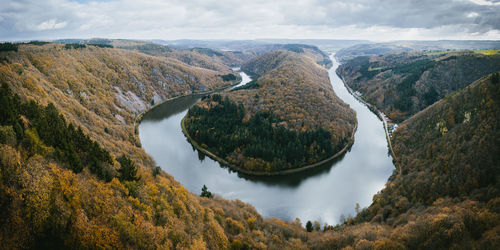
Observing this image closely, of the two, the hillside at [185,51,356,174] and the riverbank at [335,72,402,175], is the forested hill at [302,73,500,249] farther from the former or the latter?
the hillside at [185,51,356,174]

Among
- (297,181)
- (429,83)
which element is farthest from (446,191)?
(429,83)

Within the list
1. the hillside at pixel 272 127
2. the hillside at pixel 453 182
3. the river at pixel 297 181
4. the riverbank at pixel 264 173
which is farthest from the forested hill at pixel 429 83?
the hillside at pixel 453 182

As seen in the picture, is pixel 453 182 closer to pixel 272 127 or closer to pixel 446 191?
pixel 446 191

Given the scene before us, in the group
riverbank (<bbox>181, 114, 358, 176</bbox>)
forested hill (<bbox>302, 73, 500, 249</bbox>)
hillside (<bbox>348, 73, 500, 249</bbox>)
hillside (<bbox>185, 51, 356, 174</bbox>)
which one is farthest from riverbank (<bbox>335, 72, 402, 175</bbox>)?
hillside (<bbox>185, 51, 356, 174</bbox>)

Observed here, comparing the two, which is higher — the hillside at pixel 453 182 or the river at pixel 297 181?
the hillside at pixel 453 182

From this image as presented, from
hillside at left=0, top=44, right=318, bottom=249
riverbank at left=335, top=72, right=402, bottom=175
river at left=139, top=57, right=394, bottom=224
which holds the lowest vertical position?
river at left=139, top=57, right=394, bottom=224

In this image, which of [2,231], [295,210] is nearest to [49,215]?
[2,231]

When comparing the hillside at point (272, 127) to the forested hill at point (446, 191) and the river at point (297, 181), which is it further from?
the forested hill at point (446, 191)

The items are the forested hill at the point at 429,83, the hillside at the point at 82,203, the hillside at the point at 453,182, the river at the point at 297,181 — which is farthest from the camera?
the forested hill at the point at 429,83
